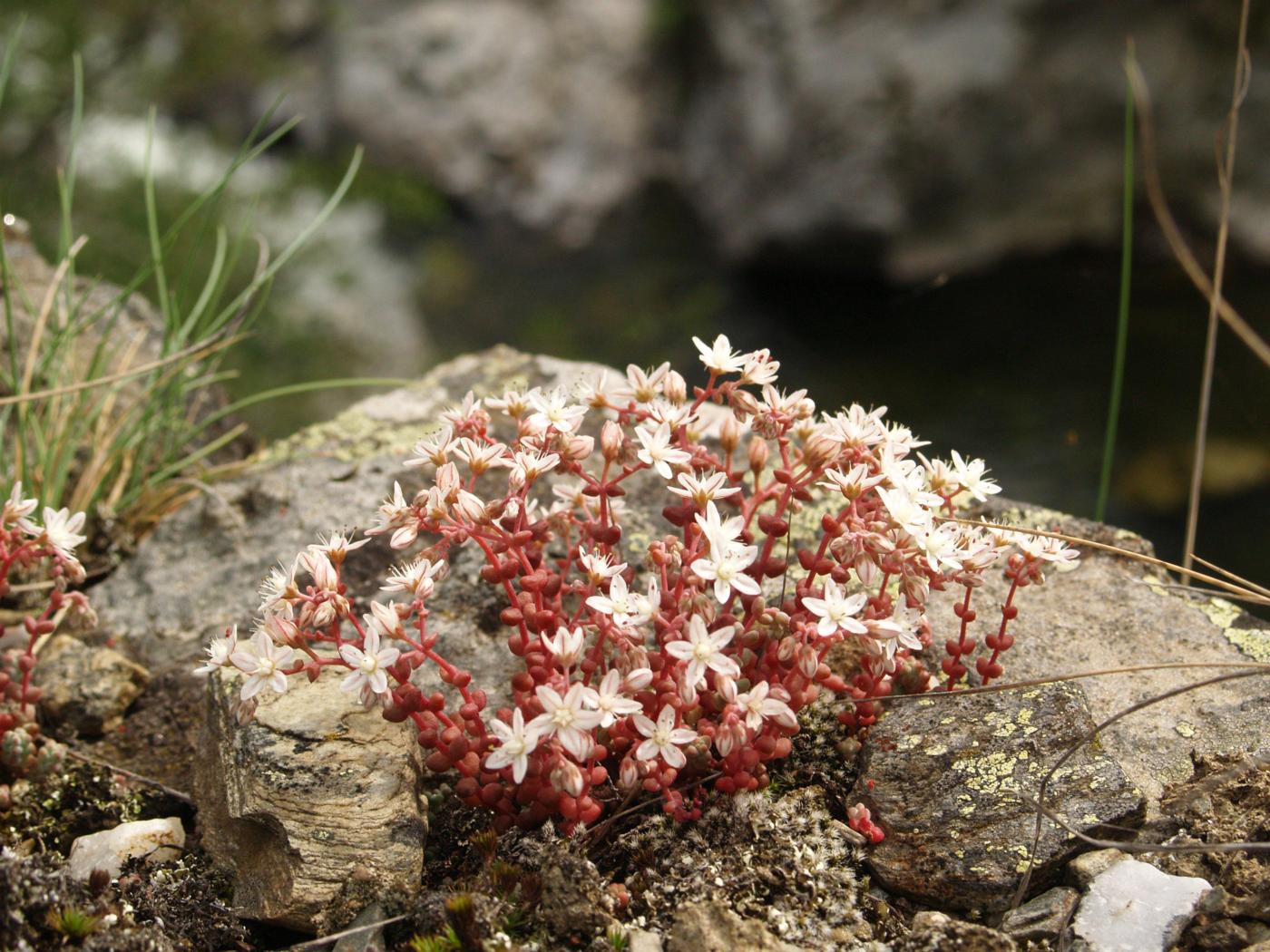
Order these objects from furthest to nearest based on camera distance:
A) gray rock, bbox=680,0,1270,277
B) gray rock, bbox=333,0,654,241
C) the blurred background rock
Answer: gray rock, bbox=333,0,654,241
gray rock, bbox=680,0,1270,277
the blurred background rock

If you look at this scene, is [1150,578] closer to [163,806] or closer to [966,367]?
[163,806]

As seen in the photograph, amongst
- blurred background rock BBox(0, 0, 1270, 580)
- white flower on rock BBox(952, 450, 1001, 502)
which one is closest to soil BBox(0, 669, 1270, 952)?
white flower on rock BBox(952, 450, 1001, 502)

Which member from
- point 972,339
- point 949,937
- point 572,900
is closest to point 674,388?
point 572,900

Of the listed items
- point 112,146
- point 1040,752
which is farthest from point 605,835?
point 112,146

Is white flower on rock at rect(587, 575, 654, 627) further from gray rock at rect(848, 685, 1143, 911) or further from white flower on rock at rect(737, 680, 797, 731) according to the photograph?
gray rock at rect(848, 685, 1143, 911)

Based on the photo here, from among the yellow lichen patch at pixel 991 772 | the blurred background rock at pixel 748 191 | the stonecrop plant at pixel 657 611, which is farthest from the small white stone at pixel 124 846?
the blurred background rock at pixel 748 191

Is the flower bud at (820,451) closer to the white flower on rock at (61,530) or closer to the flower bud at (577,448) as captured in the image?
the flower bud at (577,448)

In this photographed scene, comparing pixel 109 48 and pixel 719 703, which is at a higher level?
pixel 109 48

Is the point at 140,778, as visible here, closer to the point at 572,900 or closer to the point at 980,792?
the point at 572,900
